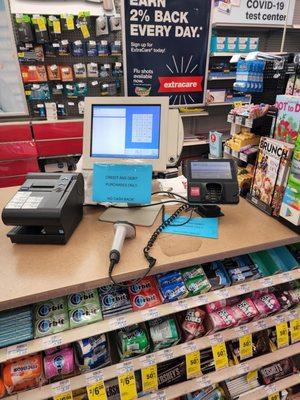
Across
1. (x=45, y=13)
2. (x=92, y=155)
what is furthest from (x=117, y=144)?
(x=45, y=13)

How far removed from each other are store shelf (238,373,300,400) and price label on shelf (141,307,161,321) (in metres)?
0.70

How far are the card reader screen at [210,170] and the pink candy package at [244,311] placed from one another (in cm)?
52

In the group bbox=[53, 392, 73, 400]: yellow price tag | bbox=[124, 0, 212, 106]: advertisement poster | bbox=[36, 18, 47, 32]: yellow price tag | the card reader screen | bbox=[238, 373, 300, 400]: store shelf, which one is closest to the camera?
bbox=[53, 392, 73, 400]: yellow price tag

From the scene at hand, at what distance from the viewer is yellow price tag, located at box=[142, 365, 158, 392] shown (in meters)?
1.02

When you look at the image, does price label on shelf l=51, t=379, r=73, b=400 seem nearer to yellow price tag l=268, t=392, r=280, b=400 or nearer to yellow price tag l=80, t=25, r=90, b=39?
yellow price tag l=268, t=392, r=280, b=400

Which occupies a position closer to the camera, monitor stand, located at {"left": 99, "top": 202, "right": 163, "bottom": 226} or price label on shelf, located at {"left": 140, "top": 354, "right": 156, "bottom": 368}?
price label on shelf, located at {"left": 140, "top": 354, "right": 156, "bottom": 368}

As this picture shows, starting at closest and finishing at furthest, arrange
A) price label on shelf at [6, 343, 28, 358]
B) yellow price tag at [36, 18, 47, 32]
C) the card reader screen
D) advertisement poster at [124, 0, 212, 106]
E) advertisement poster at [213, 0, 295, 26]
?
price label on shelf at [6, 343, 28, 358] < the card reader screen < yellow price tag at [36, 18, 47, 32] < advertisement poster at [124, 0, 212, 106] < advertisement poster at [213, 0, 295, 26]

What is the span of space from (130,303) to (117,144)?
65 centimetres

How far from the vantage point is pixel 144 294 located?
3.30 feet

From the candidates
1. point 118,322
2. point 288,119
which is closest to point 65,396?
point 118,322

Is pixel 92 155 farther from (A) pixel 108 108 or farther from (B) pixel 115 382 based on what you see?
(B) pixel 115 382

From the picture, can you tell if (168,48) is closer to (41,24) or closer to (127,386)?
(41,24)

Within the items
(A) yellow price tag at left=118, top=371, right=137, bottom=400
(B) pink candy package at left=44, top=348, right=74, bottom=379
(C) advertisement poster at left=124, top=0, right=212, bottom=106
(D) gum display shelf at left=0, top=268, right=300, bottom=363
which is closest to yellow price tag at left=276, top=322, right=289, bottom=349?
(D) gum display shelf at left=0, top=268, right=300, bottom=363

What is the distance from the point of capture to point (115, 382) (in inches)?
41.7
